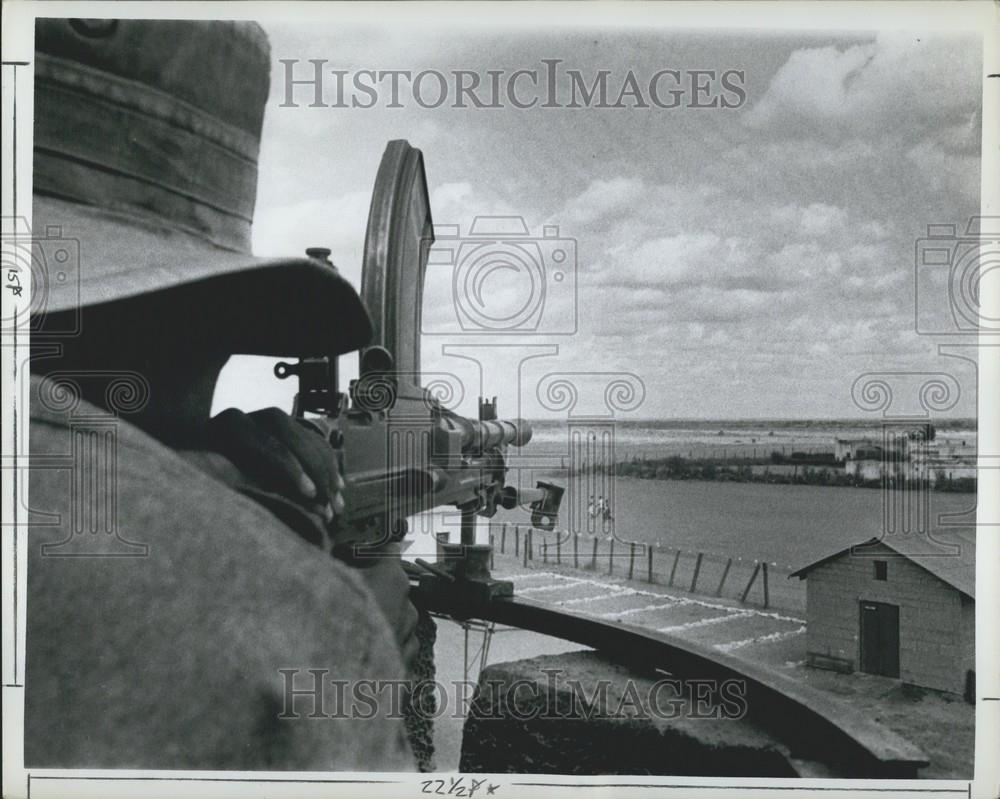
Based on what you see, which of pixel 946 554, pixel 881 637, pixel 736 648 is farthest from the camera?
pixel 736 648

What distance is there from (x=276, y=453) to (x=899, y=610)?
193 cm

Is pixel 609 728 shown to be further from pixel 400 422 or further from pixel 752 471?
pixel 752 471

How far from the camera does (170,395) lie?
91cm

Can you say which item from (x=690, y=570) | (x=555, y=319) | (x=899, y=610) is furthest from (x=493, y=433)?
(x=690, y=570)

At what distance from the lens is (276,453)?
0.93 m

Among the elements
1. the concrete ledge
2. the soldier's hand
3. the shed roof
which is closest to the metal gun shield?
the concrete ledge

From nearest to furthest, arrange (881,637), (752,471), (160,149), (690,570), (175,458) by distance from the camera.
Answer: (175,458), (160,149), (881,637), (752,471), (690,570)

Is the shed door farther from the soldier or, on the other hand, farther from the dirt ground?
Answer: the soldier

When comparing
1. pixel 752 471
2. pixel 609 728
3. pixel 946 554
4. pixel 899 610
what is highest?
pixel 752 471

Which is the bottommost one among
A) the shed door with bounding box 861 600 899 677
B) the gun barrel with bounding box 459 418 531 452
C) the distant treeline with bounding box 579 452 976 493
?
the shed door with bounding box 861 600 899 677

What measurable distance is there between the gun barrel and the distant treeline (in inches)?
10.1

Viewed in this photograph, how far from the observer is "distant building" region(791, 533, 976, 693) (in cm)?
202

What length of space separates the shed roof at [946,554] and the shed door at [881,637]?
0.57 ft

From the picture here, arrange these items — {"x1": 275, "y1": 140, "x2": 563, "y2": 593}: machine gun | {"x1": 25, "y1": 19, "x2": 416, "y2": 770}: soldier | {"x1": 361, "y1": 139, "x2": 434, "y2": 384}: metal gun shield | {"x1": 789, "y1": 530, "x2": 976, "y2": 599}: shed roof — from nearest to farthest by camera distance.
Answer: {"x1": 25, "y1": 19, "x2": 416, "y2": 770}: soldier → {"x1": 275, "y1": 140, "x2": 563, "y2": 593}: machine gun → {"x1": 789, "y1": 530, "x2": 976, "y2": 599}: shed roof → {"x1": 361, "y1": 139, "x2": 434, "y2": 384}: metal gun shield
